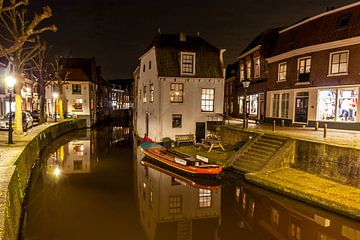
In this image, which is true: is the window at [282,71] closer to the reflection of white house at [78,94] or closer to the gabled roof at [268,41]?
the gabled roof at [268,41]

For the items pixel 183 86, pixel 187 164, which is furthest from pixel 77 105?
pixel 187 164

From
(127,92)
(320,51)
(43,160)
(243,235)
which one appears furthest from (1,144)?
(127,92)

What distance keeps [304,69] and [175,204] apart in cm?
1698

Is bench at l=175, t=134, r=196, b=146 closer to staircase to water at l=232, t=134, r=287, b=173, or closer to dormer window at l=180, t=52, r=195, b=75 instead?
dormer window at l=180, t=52, r=195, b=75

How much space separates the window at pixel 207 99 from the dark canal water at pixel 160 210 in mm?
Result: 9839

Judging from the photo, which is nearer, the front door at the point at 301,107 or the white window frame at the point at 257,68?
the front door at the point at 301,107

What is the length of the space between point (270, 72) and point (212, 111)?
7.35 m

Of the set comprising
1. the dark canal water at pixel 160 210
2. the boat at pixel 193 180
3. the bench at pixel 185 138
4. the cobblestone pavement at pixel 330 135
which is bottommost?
the dark canal water at pixel 160 210

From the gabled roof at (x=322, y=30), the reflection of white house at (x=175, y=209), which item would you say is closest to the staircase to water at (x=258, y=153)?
the reflection of white house at (x=175, y=209)

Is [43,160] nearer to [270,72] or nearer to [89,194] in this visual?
[89,194]

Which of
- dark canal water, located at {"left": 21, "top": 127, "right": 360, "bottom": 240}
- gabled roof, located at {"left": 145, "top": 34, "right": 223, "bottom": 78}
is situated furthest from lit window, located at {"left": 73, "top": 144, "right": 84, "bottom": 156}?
gabled roof, located at {"left": 145, "top": 34, "right": 223, "bottom": 78}

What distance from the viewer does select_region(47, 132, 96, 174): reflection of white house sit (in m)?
18.9

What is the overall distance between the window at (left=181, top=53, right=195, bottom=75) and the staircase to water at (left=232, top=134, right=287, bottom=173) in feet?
33.3

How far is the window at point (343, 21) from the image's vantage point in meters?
19.5
